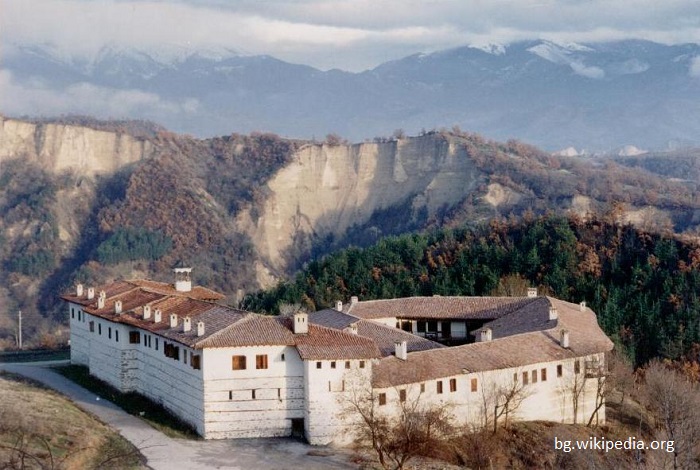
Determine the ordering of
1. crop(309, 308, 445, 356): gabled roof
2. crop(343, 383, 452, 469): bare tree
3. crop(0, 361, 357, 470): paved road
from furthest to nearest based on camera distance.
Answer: crop(309, 308, 445, 356): gabled roof < crop(343, 383, 452, 469): bare tree < crop(0, 361, 357, 470): paved road

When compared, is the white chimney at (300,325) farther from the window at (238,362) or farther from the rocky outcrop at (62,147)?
the rocky outcrop at (62,147)

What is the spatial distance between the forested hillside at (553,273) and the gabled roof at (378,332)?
1826cm

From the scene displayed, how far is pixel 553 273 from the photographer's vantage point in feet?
292

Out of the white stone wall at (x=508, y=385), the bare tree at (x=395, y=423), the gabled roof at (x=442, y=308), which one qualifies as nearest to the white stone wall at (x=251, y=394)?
the bare tree at (x=395, y=423)

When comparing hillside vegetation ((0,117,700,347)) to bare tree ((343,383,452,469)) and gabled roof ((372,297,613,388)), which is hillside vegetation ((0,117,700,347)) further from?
bare tree ((343,383,452,469))

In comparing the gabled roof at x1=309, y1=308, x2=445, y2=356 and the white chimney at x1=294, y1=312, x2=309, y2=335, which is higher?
the white chimney at x1=294, y1=312, x2=309, y2=335

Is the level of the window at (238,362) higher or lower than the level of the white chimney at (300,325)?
lower

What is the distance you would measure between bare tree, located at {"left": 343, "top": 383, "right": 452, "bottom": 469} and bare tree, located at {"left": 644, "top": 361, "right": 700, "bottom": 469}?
30.9 ft

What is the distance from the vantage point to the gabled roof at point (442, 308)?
70.2m

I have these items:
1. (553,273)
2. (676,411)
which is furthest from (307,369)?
(553,273)

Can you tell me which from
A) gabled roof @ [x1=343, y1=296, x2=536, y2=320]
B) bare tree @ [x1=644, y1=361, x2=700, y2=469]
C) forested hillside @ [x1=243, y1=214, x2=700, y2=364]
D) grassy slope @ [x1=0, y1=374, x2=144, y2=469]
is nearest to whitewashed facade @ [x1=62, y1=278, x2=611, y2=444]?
bare tree @ [x1=644, y1=361, x2=700, y2=469]

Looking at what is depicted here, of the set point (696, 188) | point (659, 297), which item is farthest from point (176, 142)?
point (659, 297)

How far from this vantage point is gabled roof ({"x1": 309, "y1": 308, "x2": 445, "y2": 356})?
59.5m

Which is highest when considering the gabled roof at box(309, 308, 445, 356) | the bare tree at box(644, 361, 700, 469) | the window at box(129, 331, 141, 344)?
the window at box(129, 331, 141, 344)
